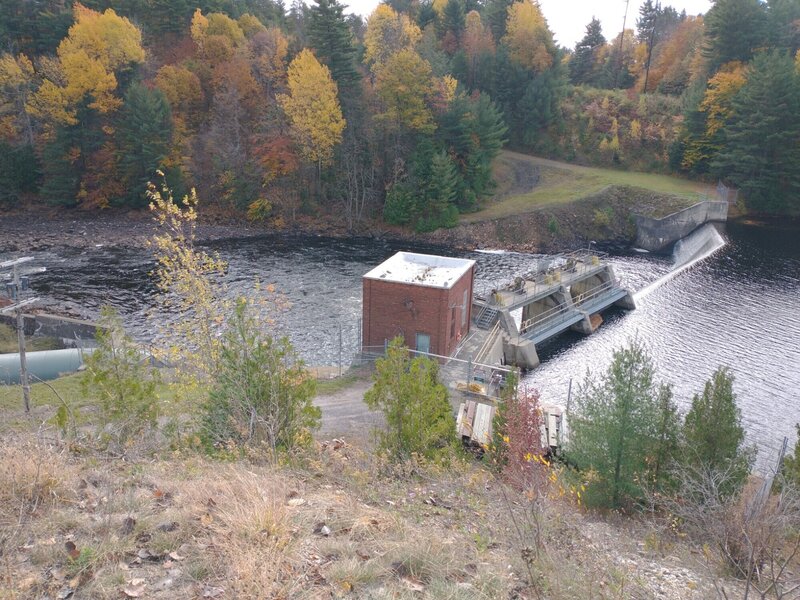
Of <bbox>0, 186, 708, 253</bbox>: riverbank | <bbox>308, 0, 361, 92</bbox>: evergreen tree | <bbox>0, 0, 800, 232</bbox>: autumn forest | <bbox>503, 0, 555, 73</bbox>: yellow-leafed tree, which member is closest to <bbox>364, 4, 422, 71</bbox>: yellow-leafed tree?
<bbox>0, 0, 800, 232</bbox>: autumn forest

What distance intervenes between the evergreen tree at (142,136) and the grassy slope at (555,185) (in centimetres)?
3037

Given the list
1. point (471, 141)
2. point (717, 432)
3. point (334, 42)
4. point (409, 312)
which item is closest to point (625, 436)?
point (717, 432)

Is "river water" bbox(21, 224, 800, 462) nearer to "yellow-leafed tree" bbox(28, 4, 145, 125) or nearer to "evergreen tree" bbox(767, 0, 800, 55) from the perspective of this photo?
"yellow-leafed tree" bbox(28, 4, 145, 125)

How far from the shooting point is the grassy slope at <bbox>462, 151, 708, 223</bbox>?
6022 centimetres

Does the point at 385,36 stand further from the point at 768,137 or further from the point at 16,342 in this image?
the point at 16,342

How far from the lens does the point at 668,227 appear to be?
58.1 metres

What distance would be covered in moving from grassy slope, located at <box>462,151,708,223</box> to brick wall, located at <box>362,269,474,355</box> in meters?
30.8

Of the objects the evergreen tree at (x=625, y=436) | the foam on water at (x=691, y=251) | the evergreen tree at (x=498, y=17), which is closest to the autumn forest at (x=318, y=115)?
the evergreen tree at (x=498, y=17)

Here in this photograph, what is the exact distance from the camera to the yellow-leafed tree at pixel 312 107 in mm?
56406

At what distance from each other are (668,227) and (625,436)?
46489 millimetres

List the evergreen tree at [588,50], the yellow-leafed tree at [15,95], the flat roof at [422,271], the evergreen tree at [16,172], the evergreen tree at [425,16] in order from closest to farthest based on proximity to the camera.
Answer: the flat roof at [422,271]
the yellow-leafed tree at [15,95]
the evergreen tree at [16,172]
the evergreen tree at [425,16]
the evergreen tree at [588,50]

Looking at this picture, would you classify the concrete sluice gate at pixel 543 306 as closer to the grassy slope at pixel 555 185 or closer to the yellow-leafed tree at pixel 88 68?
the grassy slope at pixel 555 185

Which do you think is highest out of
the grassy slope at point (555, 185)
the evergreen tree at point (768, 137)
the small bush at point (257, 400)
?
the evergreen tree at point (768, 137)

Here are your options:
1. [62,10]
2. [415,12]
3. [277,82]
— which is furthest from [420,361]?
[415,12]
